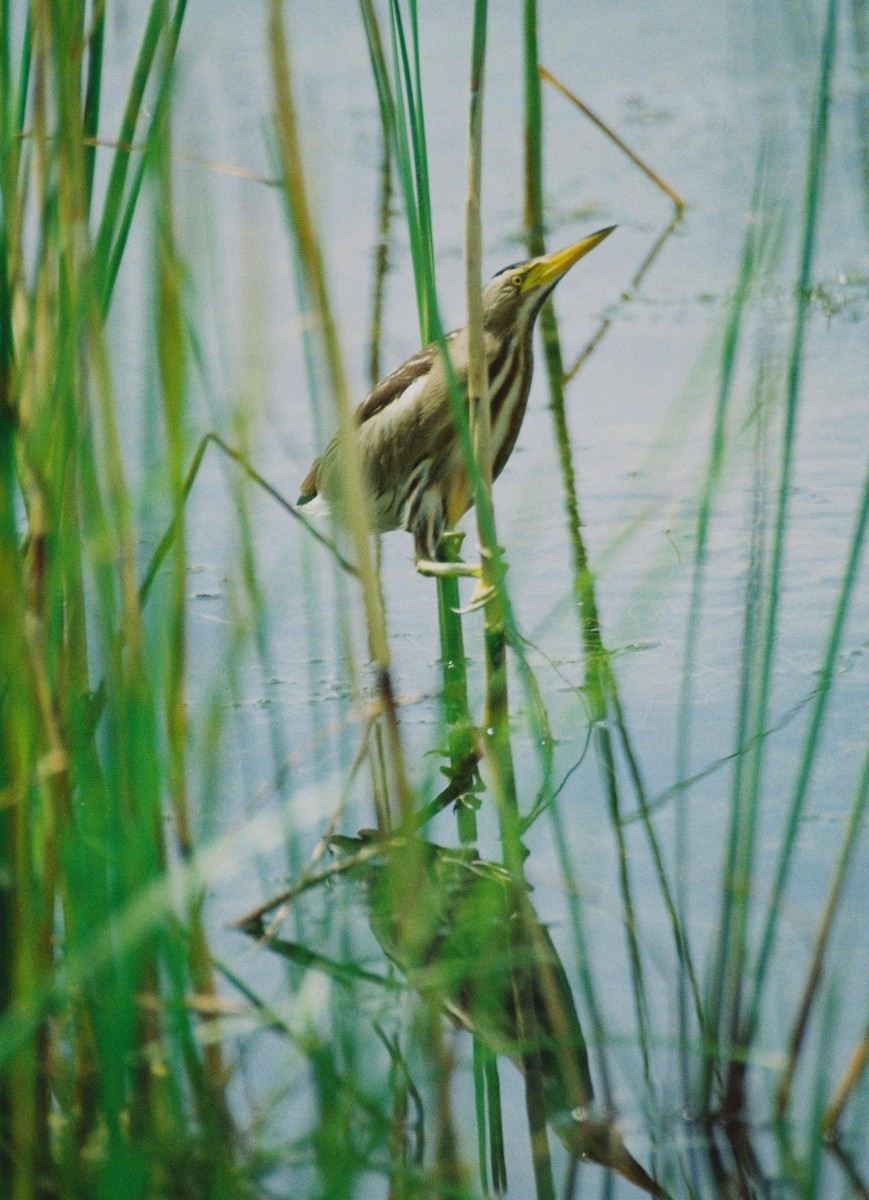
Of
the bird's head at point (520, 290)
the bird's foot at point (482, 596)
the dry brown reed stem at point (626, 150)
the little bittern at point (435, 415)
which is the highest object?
the dry brown reed stem at point (626, 150)

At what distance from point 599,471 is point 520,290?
370 millimetres

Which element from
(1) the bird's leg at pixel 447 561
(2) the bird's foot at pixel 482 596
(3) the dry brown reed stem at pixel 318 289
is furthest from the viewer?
(1) the bird's leg at pixel 447 561

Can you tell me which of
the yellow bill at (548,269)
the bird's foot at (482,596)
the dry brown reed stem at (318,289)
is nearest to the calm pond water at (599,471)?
the dry brown reed stem at (318,289)

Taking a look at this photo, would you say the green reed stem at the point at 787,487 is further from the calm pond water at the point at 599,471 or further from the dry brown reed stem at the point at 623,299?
the dry brown reed stem at the point at 623,299

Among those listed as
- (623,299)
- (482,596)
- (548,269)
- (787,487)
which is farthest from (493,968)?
(623,299)

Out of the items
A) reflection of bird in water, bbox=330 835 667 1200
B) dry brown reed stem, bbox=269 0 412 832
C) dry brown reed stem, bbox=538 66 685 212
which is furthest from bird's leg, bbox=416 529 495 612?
dry brown reed stem, bbox=538 66 685 212

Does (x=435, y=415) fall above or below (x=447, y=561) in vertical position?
above

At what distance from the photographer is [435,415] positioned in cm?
223

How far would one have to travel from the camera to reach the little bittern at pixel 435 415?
2.21m

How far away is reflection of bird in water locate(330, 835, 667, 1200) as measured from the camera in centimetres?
96

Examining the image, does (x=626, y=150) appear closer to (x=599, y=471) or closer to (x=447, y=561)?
(x=599, y=471)

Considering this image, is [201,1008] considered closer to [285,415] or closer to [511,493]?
[511,493]

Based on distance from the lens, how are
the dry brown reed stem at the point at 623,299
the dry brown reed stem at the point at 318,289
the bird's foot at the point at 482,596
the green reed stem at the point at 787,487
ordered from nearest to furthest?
the dry brown reed stem at the point at 318,289 → the green reed stem at the point at 787,487 → the bird's foot at the point at 482,596 → the dry brown reed stem at the point at 623,299

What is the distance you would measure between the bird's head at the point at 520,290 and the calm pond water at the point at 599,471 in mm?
175
